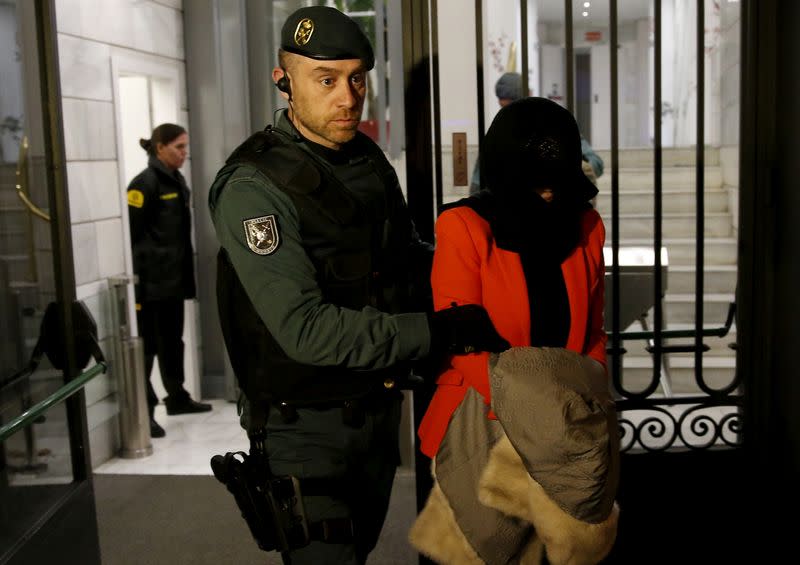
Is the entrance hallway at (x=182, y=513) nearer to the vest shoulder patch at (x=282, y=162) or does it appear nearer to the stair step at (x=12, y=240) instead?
the stair step at (x=12, y=240)

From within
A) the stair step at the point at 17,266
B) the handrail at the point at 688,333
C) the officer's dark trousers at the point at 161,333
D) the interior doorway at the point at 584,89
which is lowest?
the officer's dark trousers at the point at 161,333

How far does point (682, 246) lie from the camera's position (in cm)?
634

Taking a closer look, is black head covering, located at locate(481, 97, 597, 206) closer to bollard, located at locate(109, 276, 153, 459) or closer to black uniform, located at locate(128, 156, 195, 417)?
bollard, located at locate(109, 276, 153, 459)

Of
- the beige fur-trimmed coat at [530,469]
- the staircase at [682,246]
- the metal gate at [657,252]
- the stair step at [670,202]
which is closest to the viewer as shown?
the beige fur-trimmed coat at [530,469]

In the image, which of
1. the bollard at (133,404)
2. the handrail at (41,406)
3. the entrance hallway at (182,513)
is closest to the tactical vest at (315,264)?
the handrail at (41,406)

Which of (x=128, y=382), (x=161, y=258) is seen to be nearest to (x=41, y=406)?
(x=128, y=382)

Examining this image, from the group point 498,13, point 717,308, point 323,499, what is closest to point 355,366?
point 323,499

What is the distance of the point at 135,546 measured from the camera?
3.14 m

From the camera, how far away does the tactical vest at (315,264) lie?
1657 mm

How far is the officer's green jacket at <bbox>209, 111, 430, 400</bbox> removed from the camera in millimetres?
1573

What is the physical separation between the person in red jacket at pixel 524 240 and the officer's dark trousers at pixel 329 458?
271 mm

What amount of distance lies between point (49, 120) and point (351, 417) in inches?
51.4

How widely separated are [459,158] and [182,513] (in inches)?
72.6

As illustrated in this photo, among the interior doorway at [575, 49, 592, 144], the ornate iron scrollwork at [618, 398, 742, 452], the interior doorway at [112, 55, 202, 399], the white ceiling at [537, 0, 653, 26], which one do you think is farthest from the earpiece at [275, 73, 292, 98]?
the interior doorway at [575, 49, 592, 144]
